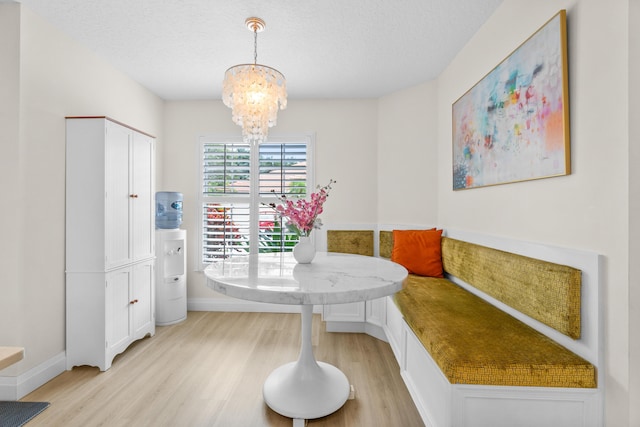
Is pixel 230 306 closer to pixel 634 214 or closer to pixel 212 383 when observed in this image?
pixel 212 383

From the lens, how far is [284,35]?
7.66 feet

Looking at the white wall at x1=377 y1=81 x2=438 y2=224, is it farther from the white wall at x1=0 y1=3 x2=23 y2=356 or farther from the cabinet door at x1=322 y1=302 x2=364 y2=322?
the white wall at x1=0 y1=3 x2=23 y2=356

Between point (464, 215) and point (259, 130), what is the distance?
1.80 m

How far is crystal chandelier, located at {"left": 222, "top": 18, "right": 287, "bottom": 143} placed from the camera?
2.05 metres

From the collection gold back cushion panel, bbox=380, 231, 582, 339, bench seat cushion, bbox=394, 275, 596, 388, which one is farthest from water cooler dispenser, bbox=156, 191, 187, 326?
gold back cushion panel, bbox=380, 231, 582, 339

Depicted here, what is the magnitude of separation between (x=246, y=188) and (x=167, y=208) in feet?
2.93

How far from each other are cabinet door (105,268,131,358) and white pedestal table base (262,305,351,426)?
1334mm

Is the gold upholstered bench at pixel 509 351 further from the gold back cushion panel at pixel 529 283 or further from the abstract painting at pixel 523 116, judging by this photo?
the abstract painting at pixel 523 116

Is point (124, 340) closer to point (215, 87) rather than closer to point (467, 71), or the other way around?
point (215, 87)

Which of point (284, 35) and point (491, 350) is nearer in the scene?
point (491, 350)

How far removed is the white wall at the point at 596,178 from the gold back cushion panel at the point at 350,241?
1.68 m

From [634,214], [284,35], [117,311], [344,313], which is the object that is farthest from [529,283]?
[117,311]

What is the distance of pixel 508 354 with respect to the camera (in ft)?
4.33

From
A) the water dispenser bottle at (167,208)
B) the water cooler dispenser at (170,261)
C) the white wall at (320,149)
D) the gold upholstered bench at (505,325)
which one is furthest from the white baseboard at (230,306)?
the gold upholstered bench at (505,325)
